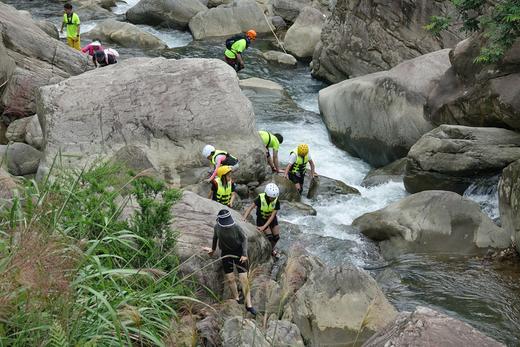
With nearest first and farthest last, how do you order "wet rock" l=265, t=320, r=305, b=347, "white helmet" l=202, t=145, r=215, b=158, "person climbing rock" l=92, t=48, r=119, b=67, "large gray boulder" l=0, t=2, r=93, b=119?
"wet rock" l=265, t=320, r=305, b=347 < "white helmet" l=202, t=145, r=215, b=158 < "large gray boulder" l=0, t=2, r=93, b=119 < "person climbing rock" l=92, t=48, r=119, b=67

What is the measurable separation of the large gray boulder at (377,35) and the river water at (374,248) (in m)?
1.39

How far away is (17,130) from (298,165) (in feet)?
18.2

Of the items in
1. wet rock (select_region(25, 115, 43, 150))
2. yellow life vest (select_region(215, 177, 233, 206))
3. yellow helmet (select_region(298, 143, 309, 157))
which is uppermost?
yellow life vest (select_region(215, 177, 233, 206))

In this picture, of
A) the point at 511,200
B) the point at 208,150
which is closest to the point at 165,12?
the point at 208,150

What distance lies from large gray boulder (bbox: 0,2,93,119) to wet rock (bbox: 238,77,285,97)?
13.8 feet

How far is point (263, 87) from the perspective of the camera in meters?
17.5

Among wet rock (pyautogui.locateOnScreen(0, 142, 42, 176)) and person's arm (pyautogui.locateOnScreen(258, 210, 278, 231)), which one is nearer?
person's arm (pyautogui.locateOnScreen(258, 210, 278, 231))

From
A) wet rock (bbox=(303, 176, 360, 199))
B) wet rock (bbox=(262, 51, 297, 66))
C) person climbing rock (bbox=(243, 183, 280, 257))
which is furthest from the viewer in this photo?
wet rock (bbox=(262, 51, 297, 66))

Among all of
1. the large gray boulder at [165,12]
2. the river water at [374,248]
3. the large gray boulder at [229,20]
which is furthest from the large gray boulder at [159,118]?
the large gray boulder at [165,12]

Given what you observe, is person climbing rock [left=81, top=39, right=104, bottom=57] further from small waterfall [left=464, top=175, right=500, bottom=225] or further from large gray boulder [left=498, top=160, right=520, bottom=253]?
large gray boulder [left=498, top=160, right=520, bottom=253]

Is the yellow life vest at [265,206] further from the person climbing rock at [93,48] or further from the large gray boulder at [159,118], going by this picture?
the person climbing rock at [93,48]

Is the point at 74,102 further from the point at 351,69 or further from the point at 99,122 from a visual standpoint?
the point at 351,69

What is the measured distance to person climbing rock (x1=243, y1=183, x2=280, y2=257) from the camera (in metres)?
9.61

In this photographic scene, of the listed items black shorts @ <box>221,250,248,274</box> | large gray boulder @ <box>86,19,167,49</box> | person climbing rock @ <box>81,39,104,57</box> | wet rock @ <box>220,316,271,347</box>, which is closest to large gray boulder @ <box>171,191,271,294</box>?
black shorts @ <box>221,250,248,274</box>
